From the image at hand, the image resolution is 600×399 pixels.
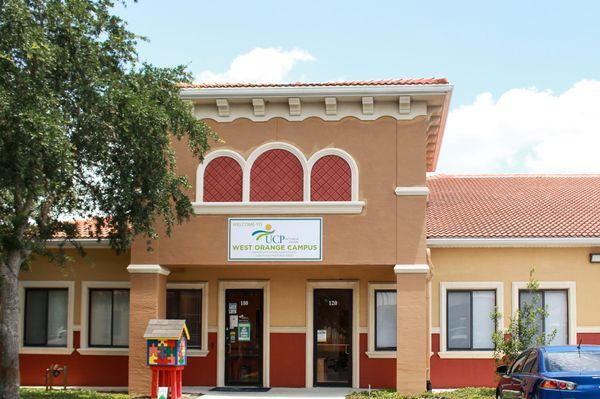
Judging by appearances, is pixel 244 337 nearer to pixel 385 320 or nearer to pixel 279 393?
pixel 279 393

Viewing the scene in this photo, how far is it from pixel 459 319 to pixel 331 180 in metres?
4.70

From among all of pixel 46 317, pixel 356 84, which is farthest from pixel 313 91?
pixel 46 317

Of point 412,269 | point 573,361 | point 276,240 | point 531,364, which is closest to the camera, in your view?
point 573,361

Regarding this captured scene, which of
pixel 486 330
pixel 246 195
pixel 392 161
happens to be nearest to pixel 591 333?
pixel 486 330

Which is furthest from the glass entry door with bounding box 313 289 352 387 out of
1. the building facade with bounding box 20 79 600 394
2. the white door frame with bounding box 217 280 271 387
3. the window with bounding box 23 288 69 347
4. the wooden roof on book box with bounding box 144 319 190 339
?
the window with bounding box 23 288 69 347

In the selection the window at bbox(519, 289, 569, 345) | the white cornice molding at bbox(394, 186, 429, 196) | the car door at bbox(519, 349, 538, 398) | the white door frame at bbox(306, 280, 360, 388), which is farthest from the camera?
the white door frame at bbox(306, 280, 360, 388)

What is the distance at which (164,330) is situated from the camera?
60.4 feet

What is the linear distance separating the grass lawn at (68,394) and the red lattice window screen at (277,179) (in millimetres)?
5220

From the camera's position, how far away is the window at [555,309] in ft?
69.1

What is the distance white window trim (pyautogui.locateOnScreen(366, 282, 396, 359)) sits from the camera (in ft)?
70.1

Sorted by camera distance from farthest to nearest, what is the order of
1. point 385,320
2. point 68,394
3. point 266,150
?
point 385,320, point 266,150, point 68,394

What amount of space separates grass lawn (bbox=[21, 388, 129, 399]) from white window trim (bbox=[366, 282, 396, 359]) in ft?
19.1

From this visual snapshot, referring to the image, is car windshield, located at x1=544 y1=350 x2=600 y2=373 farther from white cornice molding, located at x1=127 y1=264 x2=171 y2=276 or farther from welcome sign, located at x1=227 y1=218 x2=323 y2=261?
white cornice molding, located at x1=127 y1=264 x2=171 y2=276

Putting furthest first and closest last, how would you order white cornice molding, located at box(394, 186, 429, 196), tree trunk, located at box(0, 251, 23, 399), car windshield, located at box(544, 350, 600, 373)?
white cornice molding, located at box(394, 186, 429, 196) < tree trunk, located at box(0, 251, 23, 399) < car windshield, located at box(544, 350, 600, 373)
